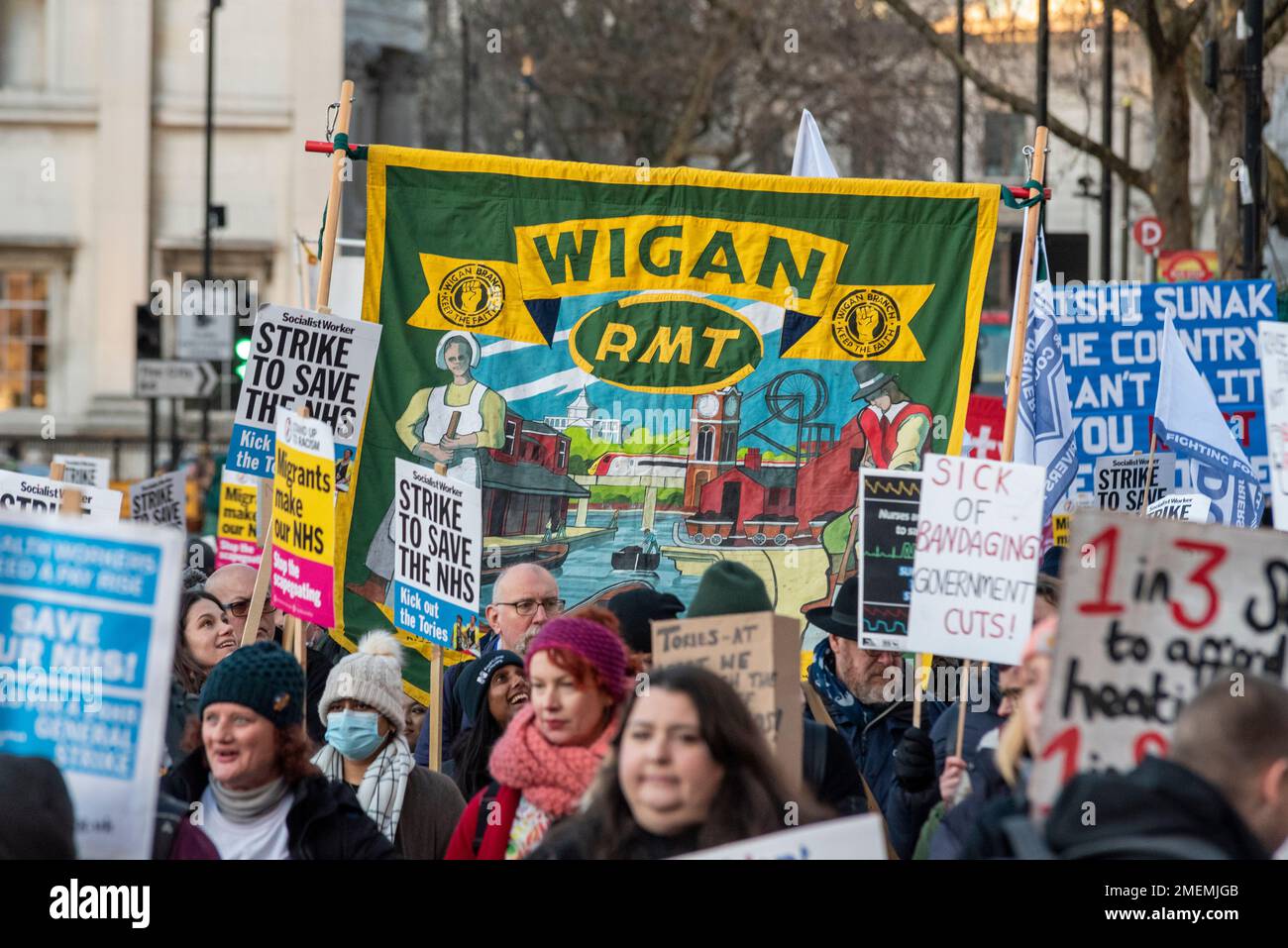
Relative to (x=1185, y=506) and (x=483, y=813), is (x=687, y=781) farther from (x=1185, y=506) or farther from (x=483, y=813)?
(x=1185, y=506)

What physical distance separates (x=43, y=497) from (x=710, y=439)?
293cm

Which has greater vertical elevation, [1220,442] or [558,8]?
[558,8]

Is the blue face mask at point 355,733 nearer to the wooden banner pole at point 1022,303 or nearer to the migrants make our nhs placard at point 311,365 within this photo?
the migrants make our nhs placard at point 311,365

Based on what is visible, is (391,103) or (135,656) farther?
(391,103)

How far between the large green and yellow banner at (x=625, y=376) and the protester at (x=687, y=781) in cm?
410

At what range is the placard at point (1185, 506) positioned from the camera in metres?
9.11

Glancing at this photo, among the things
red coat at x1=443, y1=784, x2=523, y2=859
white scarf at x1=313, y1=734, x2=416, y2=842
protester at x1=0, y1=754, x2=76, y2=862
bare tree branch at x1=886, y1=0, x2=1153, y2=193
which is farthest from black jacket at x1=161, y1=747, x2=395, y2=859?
bare tree branch at x1=886, y1=0, x2=1153, y2=193

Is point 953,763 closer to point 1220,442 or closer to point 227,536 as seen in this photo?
point 1220,442

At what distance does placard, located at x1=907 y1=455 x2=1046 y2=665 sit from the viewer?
651cm

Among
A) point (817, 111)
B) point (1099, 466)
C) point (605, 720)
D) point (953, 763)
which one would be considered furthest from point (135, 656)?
point (817, 111)

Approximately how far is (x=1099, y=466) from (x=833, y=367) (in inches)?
104

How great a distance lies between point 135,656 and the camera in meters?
4.36

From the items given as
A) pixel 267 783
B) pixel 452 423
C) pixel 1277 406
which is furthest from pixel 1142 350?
pixel 267 783

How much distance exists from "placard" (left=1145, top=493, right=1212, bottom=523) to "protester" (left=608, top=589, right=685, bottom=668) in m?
2.66
